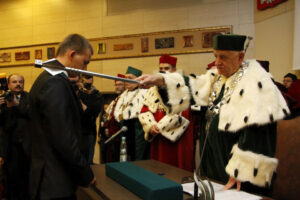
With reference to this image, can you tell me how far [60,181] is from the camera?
1.38 m

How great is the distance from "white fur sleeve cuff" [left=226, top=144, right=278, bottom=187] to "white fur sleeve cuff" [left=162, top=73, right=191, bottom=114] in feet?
1.91

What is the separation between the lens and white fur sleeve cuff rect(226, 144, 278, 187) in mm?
1281

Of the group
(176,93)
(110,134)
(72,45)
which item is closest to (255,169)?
(176,93)

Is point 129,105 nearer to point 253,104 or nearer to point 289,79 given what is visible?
point 289,79

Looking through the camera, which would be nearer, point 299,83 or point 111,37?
point 299,83

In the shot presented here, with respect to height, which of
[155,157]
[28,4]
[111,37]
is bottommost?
[155,157]

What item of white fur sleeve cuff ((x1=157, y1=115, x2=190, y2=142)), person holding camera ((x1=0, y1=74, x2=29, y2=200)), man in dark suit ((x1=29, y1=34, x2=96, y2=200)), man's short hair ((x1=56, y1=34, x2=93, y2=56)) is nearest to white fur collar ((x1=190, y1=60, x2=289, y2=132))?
man in dark suit ((x1=29, y1=34, x2=96, y2=200))

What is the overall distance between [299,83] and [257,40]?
1.68 m

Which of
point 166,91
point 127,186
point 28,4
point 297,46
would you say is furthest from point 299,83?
point 28,4

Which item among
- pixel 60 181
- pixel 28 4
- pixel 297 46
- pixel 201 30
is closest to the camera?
pixel 60 181

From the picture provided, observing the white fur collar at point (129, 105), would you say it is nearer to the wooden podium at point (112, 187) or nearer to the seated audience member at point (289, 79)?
the wooden podium at point (112, 187)

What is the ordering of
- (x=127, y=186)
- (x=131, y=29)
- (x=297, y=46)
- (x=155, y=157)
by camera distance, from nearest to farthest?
1. (x=127, y=186)
2. (x=155, y=157)
3. (x=297, y=46)
4. (x=131, y=29)

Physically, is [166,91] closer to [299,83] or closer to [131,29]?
[299,83]

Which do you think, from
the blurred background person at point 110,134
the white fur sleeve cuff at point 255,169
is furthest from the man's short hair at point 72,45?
the blurred background person at point 110,134
